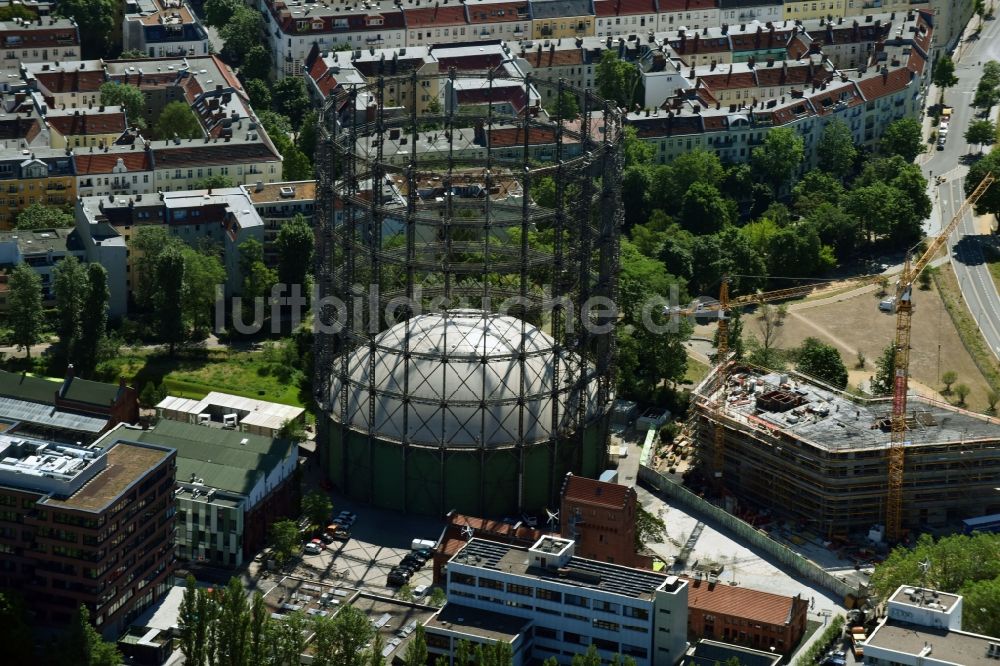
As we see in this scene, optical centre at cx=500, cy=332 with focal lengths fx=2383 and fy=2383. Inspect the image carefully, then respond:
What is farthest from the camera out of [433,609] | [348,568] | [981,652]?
[348,568]

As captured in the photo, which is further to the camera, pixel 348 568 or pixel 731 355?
pixel 731 355

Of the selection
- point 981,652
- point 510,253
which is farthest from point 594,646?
point 510,253

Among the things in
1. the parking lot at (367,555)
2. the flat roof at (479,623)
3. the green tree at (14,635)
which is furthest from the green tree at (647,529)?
the green tree at (14,635)

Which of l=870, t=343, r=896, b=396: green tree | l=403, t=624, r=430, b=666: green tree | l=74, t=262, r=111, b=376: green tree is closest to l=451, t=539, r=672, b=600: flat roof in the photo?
l=403, t=624, r=430, b=666: green tree

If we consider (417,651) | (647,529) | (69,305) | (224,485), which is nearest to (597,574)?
(417,651)

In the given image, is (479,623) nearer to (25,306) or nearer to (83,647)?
(83,647)

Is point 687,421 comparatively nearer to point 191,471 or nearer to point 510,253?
point 510,253
